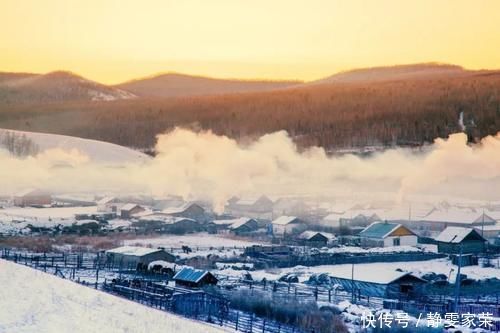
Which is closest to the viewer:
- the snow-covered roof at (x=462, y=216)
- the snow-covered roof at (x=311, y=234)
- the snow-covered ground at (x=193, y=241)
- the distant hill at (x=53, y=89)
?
the snow-covered roof at (x=462, y=216)

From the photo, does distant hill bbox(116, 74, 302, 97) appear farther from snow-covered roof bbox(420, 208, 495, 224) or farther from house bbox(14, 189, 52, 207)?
snow-covered roof bbox(420, 208, 495, 224)

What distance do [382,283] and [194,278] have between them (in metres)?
2.43

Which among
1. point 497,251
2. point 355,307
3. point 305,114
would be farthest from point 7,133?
point 497,251

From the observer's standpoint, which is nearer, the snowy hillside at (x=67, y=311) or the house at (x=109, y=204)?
the snowy hillside at (x=67, y=311)

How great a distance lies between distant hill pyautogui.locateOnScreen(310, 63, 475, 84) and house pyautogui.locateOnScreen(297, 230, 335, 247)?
7.08 feet

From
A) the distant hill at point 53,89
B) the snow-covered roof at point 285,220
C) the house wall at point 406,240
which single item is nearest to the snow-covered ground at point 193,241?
the snow-covered roof at point 285,220

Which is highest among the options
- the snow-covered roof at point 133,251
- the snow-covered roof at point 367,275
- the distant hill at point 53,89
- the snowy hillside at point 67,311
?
the distant hill at point 53,89

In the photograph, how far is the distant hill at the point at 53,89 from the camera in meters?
13.4

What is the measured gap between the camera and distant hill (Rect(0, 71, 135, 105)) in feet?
44.0

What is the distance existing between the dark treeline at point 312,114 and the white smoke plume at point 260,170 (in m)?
0.20

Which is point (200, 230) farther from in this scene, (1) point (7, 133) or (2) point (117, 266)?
(1) point (7, 133)

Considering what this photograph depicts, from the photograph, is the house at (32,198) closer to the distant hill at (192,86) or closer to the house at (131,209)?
the house at (131,209)

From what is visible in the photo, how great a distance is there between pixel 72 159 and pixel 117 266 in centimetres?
174

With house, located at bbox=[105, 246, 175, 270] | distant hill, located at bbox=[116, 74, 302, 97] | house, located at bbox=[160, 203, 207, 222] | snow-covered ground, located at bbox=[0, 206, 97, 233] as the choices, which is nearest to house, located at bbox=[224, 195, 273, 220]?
house, located at bbox=[160, 203, 207, 222]
